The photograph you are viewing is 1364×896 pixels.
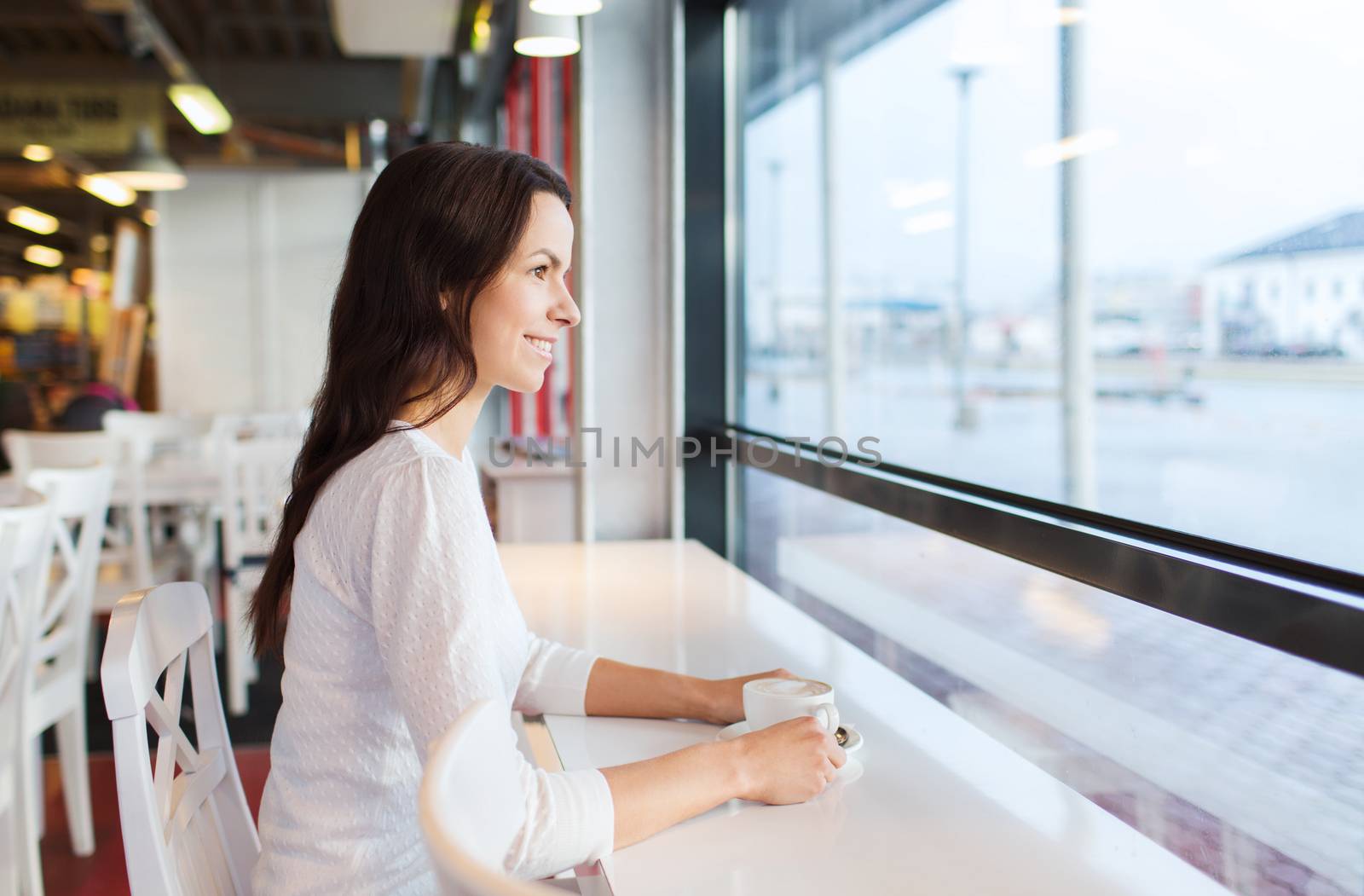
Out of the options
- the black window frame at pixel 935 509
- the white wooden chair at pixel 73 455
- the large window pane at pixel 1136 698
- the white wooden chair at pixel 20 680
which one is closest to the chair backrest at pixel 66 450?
the white wooden chair at pixel 73 455

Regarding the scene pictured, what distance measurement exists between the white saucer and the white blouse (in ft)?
0.97

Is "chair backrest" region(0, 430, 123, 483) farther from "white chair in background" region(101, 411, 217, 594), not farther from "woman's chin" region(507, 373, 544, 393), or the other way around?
"woman's chin" region(507, 373, 544, 393)

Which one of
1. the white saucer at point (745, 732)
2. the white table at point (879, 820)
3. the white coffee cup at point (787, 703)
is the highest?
the white coffee cup at point (787, 703)

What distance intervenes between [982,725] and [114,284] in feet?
31.3

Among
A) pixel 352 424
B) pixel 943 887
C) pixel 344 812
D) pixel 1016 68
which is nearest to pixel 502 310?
pixel 352 424

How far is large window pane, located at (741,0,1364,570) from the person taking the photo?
121cm

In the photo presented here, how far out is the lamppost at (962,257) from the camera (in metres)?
2.20

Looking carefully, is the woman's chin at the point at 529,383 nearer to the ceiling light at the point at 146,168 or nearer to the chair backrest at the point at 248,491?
the chair backrest at the point at 248,491

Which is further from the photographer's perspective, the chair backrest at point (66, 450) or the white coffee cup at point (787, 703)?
the chair backrest at point (66, 450)

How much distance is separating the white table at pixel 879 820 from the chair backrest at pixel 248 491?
100 inches

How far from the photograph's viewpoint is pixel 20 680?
2.30 m

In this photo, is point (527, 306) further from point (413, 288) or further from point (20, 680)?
point (20, 680)

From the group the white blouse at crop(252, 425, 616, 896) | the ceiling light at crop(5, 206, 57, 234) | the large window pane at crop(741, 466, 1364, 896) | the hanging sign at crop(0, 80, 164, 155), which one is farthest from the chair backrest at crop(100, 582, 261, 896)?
the ceiling light at crop(5, 206, 57, 234)

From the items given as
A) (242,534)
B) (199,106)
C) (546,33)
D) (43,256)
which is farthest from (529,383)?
(43,256)
